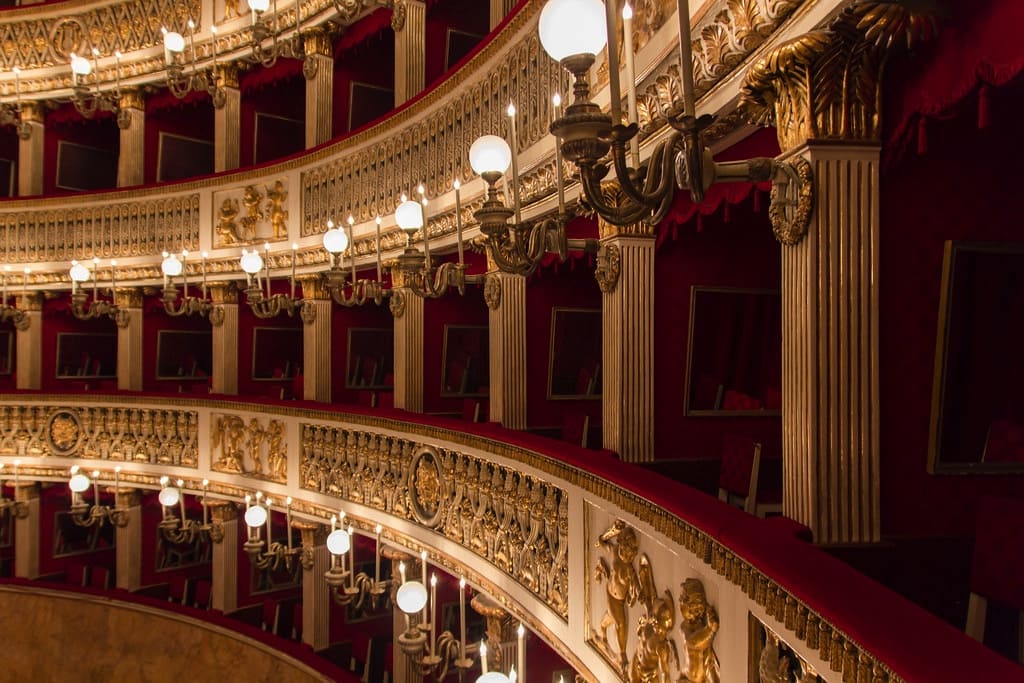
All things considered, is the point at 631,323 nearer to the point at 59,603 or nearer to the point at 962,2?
the point at 962,2

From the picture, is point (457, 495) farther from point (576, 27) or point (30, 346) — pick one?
point (30, 346)

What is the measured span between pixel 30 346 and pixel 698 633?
13.5 meters

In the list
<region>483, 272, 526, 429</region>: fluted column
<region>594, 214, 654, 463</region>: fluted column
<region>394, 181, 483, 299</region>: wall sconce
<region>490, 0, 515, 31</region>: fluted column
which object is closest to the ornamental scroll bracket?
<region>394, 181, 483, 299</region>: wall sconce

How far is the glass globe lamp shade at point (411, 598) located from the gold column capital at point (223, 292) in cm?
766

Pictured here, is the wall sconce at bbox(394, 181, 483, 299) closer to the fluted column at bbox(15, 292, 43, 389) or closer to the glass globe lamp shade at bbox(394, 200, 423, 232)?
the glass globe lamp shade at bbox(394, 200, 423, 232)

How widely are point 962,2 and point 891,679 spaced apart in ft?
6.68

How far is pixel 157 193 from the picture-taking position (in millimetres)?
11898

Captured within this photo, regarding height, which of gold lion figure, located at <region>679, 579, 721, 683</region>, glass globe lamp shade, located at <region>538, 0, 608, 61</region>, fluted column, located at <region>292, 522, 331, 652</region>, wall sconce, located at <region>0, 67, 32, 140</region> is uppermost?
wall sconce, located at <region>0, 67, 32, 140</region>

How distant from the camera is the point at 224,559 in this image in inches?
459

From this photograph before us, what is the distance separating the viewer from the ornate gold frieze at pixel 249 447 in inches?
372

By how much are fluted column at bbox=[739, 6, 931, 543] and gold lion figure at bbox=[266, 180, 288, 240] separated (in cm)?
864

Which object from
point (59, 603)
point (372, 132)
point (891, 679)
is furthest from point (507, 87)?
point (59, 603)

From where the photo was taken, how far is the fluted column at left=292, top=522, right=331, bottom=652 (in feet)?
34.2

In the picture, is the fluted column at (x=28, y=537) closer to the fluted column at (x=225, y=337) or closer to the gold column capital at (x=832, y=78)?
the fluted column at (x=225, y=337)
